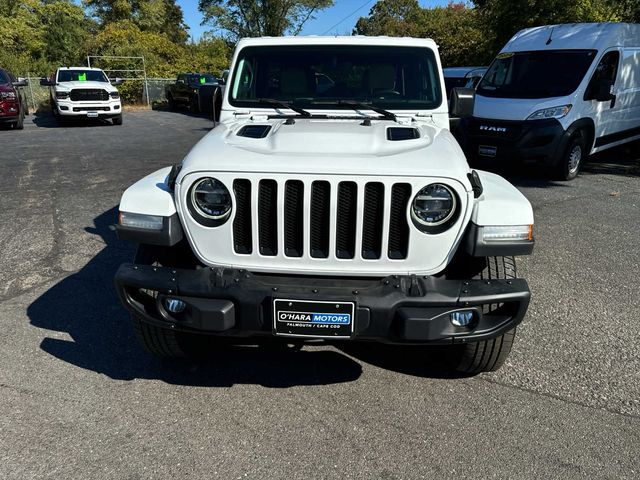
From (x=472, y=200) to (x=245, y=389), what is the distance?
1.68 metres

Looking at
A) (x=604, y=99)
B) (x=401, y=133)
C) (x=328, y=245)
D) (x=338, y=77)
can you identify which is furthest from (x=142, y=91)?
(x=328, y=245)

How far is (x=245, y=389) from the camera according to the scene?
3199mm

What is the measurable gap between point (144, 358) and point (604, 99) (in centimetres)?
841

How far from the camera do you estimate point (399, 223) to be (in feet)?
8.99

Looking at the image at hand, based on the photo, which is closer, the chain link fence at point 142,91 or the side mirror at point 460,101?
the side mirror at point 460,101

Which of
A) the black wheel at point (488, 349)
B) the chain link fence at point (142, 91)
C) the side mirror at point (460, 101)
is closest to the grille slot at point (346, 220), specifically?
the black wheel at point (488, 349)

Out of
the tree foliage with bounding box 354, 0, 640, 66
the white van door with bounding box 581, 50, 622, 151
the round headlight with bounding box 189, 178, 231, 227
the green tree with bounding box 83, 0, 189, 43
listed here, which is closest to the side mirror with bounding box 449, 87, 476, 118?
the round headlight with bounding box 189, 178, 231, 227

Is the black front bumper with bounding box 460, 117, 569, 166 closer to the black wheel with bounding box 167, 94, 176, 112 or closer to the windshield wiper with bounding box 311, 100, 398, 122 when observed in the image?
the windshield wiper with bounding box 311, 100, 398, 122

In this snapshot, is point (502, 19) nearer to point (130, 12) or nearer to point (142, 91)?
point (142, 91)

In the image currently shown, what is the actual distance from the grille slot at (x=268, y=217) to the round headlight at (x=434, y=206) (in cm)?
69

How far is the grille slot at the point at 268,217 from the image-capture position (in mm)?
2727

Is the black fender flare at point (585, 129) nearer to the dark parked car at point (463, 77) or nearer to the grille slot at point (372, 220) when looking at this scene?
the dark parked car at point (463, 77)

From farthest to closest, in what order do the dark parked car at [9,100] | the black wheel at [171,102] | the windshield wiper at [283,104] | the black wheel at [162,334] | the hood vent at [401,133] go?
the black wheel at [171,102]
the dark parked car at [9,100]
the windshield wiper at [283,104]
the hood vent at [401,133]
the black wheel at [162,334]

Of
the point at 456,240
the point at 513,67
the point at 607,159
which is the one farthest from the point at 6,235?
the point at 607,159
